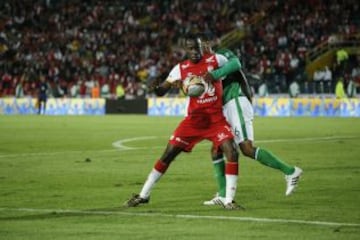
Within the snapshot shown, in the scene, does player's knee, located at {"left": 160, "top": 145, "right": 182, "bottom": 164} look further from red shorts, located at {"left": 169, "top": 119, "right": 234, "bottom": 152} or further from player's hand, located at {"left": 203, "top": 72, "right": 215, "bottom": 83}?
player's hand, located at {"left": 203, "top": 72, "right": 215, "bottom": 83}

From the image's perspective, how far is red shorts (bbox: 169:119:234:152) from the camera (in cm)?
1147

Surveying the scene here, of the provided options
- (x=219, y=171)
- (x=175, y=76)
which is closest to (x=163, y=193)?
(x=219, y=171)

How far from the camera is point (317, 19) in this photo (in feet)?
158

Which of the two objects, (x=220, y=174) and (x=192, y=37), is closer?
(x=192, y=37)

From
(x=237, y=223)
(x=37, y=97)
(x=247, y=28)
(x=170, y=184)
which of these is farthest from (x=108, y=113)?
(x=237, y=223)

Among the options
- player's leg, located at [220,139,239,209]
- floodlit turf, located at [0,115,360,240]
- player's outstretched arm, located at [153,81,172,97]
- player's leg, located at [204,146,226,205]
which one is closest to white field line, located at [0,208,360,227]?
floodlit turf, located at [0,115,360,240]

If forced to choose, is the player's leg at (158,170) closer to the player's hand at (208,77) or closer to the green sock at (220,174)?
the green sock at (220,174)

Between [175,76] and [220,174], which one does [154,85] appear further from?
[220,174]

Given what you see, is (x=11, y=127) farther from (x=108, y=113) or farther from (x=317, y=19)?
(x=317, y=19)

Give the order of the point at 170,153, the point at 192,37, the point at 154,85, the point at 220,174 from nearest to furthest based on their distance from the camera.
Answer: the point at 192,37
the point at 170,153
the point at 154,85
the point at 220,174

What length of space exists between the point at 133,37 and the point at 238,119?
42.4 m

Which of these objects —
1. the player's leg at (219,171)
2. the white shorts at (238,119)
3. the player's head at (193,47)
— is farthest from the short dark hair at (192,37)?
the player's leg at (219,171)

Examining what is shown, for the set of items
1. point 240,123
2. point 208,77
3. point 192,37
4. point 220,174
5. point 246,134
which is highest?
point 192,37

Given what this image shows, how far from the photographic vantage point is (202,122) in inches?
454
